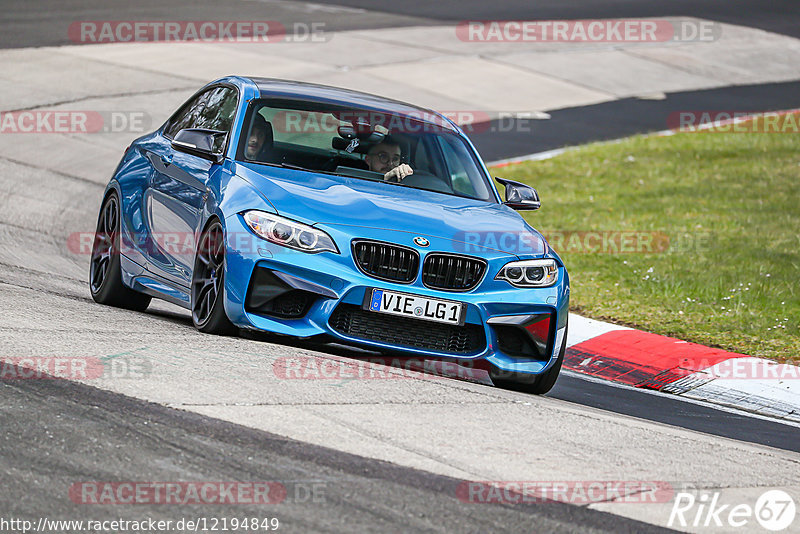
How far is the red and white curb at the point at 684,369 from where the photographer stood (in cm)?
859

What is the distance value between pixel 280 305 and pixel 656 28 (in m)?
25.5

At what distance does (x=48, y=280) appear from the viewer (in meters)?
9.71

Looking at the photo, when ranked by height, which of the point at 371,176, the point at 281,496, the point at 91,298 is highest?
the point at 371,176

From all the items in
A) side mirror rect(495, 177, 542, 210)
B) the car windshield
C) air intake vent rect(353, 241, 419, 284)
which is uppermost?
the car windshield

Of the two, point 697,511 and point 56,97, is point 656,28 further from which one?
point 697,511

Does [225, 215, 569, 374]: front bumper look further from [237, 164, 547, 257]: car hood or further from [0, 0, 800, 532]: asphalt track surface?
[0, 0, 800, 532]: asphalt track surface

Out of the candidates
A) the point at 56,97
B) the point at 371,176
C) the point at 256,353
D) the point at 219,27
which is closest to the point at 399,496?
the point at 256,353

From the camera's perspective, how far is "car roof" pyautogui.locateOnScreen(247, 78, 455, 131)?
27.5ft

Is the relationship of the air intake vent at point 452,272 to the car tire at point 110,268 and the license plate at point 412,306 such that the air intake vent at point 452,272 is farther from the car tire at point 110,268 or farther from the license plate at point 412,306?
the car tire at point 110,268

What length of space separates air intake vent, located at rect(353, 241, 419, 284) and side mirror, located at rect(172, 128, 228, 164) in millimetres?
1361

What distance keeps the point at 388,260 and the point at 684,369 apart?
318cm

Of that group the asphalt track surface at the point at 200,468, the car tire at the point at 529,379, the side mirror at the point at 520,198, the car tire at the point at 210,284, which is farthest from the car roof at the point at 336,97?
the asphalt track surface at the point at 200,468

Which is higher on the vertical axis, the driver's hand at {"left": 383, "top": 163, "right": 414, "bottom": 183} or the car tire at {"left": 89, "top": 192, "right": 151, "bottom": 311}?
the driver's hand at {"left": 383, "top": 163, "right": 414, "bottom": 183}

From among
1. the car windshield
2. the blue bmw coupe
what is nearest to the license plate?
the blue bmw coupe
